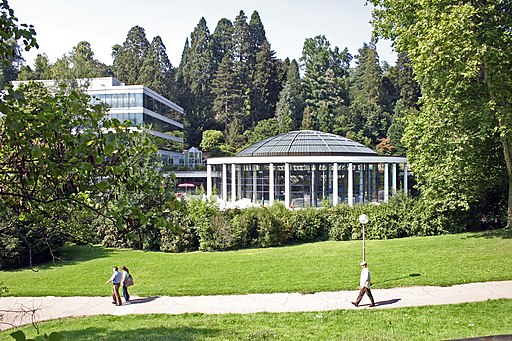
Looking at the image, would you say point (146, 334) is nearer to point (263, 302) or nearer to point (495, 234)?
point (263, 302)

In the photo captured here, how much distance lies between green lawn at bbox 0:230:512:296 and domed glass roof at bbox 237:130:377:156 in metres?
16.1

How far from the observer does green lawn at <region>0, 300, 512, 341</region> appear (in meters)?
10.1

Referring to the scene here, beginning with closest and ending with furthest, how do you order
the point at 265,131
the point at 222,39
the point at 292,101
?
the point at 265,131 → the point at 292,101 → the point at 222,39

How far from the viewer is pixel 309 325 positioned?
11195 millimetres

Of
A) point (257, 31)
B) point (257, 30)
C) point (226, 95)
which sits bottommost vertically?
point (226, 95)

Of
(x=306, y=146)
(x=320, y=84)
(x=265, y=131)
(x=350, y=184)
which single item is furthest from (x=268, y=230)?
(x=320, y=84)

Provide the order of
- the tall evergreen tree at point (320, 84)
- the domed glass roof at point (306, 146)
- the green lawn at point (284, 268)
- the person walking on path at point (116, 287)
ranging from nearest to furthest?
1. the person walking on path at point (116, 287)
2. the green lawn at point (284, 268)
3. the domed glass roof at point (306, 146)
4. the tall evergreen tree at point (320, 84)

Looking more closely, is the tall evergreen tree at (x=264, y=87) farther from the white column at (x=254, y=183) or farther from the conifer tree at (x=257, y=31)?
the white column at (x=254, y=183)

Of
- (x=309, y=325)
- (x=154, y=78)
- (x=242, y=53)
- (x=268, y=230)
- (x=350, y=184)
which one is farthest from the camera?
(x=242, y=53)

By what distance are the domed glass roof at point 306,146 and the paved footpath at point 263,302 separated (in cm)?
2419

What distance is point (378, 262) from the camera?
18094 millimetres

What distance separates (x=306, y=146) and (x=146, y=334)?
3019cm

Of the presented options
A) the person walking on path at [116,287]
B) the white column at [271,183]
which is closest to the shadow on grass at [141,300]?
the person walking on path at [116,287]

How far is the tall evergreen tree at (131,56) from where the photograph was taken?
76.6m
